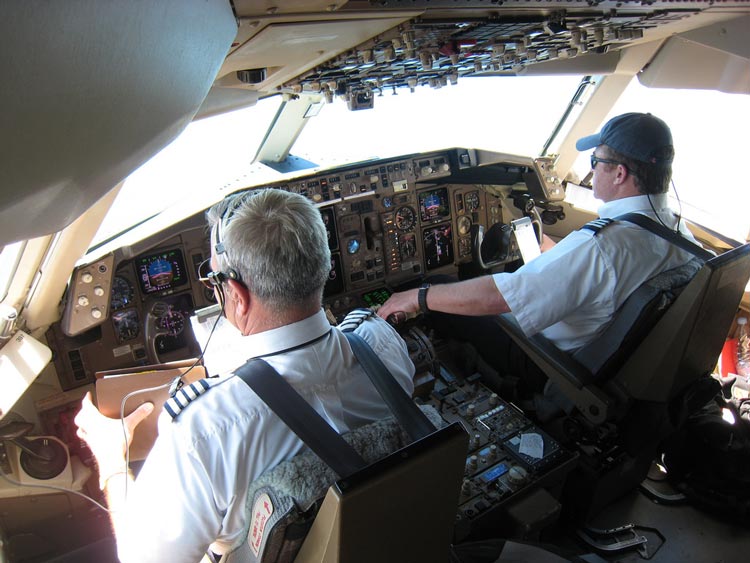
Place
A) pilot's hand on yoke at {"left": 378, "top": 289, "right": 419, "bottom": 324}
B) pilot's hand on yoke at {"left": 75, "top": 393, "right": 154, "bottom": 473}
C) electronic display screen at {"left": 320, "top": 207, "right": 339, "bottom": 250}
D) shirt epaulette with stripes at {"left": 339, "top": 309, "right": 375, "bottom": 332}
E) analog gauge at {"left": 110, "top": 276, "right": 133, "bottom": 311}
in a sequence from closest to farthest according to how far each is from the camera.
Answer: shirt epaulette with stripes at {"left": 339, "top": 309, "right": 375, "bottom": 332} < pilot's hand on yoke at {"left": 75, "top": 393, "right": 154, "bottom": 473} < pilot's hand on yoke at {"left": 378, "top": 289, "right": 419, "bottom": 324} < analog gauge at {"left": 110, "top": 276, "right": 133, "bottom": 311} < electronic display screen at {"left": 320, "top": 207, "right": 339, "bottom": 250}

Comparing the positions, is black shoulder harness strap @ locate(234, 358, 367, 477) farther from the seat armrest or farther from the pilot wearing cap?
the seat armrest

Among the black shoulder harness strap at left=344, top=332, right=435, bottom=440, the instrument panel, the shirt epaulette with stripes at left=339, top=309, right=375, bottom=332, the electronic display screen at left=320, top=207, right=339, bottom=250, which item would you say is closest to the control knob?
the shirt epaulette with stripes at left=339, top=309, right=375, bottom=332

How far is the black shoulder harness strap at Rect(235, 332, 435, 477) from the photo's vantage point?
42.3 inches

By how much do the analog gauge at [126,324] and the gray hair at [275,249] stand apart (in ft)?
5.51

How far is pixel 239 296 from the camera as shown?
1.28m

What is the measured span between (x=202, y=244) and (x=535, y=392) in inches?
73.6

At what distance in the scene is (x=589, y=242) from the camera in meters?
2.15

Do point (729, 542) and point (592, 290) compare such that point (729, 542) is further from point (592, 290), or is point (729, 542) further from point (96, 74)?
point (96, 74)

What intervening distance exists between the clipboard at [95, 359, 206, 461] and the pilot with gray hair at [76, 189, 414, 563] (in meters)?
0.89

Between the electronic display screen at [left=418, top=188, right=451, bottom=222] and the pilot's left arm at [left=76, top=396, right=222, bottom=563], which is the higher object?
the electronic display screen at [left=418, top=188, right=451, bottom=222]

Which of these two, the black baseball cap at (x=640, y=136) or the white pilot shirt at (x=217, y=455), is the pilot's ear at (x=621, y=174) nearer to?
the black baseball cap at (x=640, y=136)

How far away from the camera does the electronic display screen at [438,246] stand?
3801 mm

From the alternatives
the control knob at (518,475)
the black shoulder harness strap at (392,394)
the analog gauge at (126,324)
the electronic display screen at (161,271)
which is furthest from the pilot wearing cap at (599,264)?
the analog gauge at (126,324)

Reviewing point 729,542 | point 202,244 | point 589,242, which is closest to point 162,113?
point 589,242
